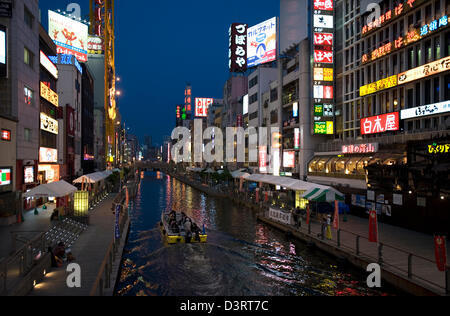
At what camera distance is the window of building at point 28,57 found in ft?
108

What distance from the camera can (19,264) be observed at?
Answer: 1403 centimetres

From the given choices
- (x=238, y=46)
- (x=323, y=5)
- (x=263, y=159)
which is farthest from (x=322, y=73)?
(x=238, y=46)

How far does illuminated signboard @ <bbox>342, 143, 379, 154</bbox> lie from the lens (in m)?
35.4

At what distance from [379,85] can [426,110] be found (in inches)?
276

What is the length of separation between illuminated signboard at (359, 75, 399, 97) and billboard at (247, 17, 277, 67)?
3646 cm

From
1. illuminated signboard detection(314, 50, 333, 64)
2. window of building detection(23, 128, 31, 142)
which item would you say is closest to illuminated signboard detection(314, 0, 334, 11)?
illuminated signboard detection(314, 50, 333, 64)

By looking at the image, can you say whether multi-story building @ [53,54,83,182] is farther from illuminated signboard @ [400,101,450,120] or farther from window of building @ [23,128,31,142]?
illuminated signboard @ [400,101,450,120]

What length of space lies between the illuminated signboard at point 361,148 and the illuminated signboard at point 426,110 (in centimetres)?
358

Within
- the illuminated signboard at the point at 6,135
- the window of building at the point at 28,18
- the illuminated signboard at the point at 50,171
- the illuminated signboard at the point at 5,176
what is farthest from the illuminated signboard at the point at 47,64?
the illuminated signboard at the point at 5,176

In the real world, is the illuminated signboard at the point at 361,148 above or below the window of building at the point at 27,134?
below

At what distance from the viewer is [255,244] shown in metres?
28.2

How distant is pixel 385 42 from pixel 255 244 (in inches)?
987

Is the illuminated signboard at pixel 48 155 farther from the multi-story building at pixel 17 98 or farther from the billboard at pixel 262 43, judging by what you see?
the billboard at pixel 262 43

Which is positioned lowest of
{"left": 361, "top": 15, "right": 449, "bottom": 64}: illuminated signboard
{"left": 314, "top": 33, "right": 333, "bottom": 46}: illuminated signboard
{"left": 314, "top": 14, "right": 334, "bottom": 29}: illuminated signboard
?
{"left": 361, "top": 15, "right": 449, "bottom": 64}: illuminated signboard
